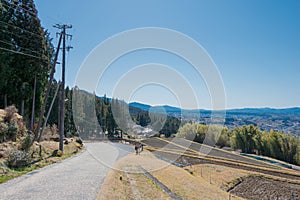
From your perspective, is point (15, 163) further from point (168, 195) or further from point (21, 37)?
point (21, 37)

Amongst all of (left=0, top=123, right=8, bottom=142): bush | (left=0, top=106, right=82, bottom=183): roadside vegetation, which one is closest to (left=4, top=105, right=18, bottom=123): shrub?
(left=0, top=106, right=82, bottom=183): roadside vegetation

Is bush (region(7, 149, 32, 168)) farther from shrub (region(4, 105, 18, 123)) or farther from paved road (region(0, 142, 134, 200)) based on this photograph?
shrub (region(4, 105, 18, 123))

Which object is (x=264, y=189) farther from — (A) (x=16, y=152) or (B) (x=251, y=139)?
(B) (x=251, y=139)

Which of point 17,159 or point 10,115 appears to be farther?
point 10,115

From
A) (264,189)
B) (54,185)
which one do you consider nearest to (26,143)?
(54,185)

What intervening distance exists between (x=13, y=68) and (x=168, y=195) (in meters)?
20.5

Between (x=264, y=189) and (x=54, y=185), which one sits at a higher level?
(x=54, y=185)

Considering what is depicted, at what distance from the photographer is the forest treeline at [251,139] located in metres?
40.2

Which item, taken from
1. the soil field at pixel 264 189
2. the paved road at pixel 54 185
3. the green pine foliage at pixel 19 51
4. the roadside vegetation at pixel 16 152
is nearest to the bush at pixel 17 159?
the roadside vegetation at pixel 16 152

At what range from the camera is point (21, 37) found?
2356 cm

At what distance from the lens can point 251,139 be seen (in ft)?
158

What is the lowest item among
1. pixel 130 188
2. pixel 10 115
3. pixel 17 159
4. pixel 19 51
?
pixel 130 188

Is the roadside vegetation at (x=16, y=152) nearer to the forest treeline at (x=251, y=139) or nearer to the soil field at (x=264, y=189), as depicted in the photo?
the soil field at (x=264, y=189)

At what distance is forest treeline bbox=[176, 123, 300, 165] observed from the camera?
132 feet
